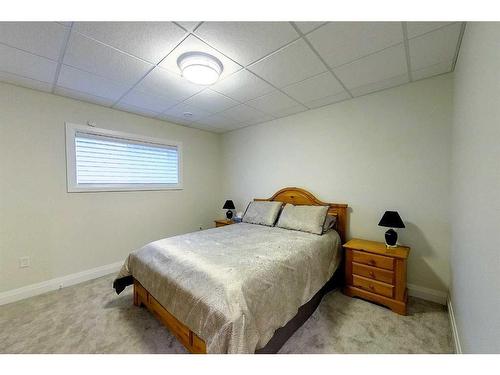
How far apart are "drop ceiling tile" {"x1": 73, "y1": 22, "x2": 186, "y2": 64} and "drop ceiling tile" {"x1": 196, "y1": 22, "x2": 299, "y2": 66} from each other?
21cm

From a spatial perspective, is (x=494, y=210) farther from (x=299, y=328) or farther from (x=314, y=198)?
(x=314, y=198)

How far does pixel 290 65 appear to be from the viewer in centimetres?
184

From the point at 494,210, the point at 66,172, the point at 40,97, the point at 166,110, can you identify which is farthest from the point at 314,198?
the point at 40,97

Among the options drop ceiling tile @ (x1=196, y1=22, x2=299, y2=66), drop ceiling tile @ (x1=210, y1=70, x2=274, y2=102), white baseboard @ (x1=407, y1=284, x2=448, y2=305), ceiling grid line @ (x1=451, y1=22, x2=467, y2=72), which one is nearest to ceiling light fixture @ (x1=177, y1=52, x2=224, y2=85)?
drop ceiling tile @ (x1=196, y1=22, x2=299, y2=66)

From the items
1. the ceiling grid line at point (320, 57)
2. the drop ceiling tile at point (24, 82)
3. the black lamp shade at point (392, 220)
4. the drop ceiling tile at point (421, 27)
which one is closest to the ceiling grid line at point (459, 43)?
the drop ceiling tile at point (421, 27)

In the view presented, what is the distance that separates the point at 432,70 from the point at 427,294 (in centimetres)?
222

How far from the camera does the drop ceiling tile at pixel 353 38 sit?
4.54 ft

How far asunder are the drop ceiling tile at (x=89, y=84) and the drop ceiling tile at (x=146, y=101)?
10cm

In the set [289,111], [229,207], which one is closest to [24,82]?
[229,207]

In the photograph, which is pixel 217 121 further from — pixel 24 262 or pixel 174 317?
A: pixel 24 262

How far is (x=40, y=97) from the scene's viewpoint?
2.32 meters

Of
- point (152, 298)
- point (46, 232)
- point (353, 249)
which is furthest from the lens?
point (46, 232)

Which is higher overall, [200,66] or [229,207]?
[200,66]
